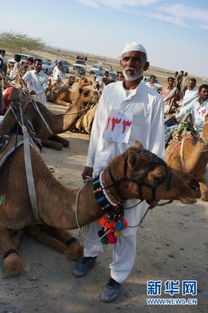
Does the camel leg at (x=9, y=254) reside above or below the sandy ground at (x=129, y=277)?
above

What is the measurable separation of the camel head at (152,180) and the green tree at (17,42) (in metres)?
54.0

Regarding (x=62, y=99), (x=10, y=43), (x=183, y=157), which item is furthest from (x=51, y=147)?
(x=10, y=43)

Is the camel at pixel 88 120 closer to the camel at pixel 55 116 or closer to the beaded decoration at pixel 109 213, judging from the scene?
the camel at pixel 55 116

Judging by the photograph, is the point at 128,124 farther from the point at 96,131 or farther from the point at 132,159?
the point at 132,159

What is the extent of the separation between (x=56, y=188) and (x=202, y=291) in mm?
2022

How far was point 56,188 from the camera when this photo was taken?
12.1ft

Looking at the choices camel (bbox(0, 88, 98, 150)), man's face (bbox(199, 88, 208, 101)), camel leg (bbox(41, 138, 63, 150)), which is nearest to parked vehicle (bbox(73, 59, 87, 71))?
camel leg (bbox(41, 138, 63, 150))

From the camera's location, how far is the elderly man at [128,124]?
11.3ft

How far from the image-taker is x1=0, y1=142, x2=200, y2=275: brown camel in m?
2.90

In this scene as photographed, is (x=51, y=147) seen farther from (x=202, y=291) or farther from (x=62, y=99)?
(x=62, y=99)

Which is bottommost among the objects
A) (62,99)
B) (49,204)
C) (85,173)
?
(62,99)

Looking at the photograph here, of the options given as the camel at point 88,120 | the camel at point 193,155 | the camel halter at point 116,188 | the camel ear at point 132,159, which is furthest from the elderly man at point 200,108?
the camel ear at point 132,159

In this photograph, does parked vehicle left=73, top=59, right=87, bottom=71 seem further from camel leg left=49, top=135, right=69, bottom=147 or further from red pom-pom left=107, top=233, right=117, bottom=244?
red pom-pom left=107, top=233, right=117, bottom=244

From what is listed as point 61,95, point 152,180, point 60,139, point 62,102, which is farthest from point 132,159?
point 61,95
